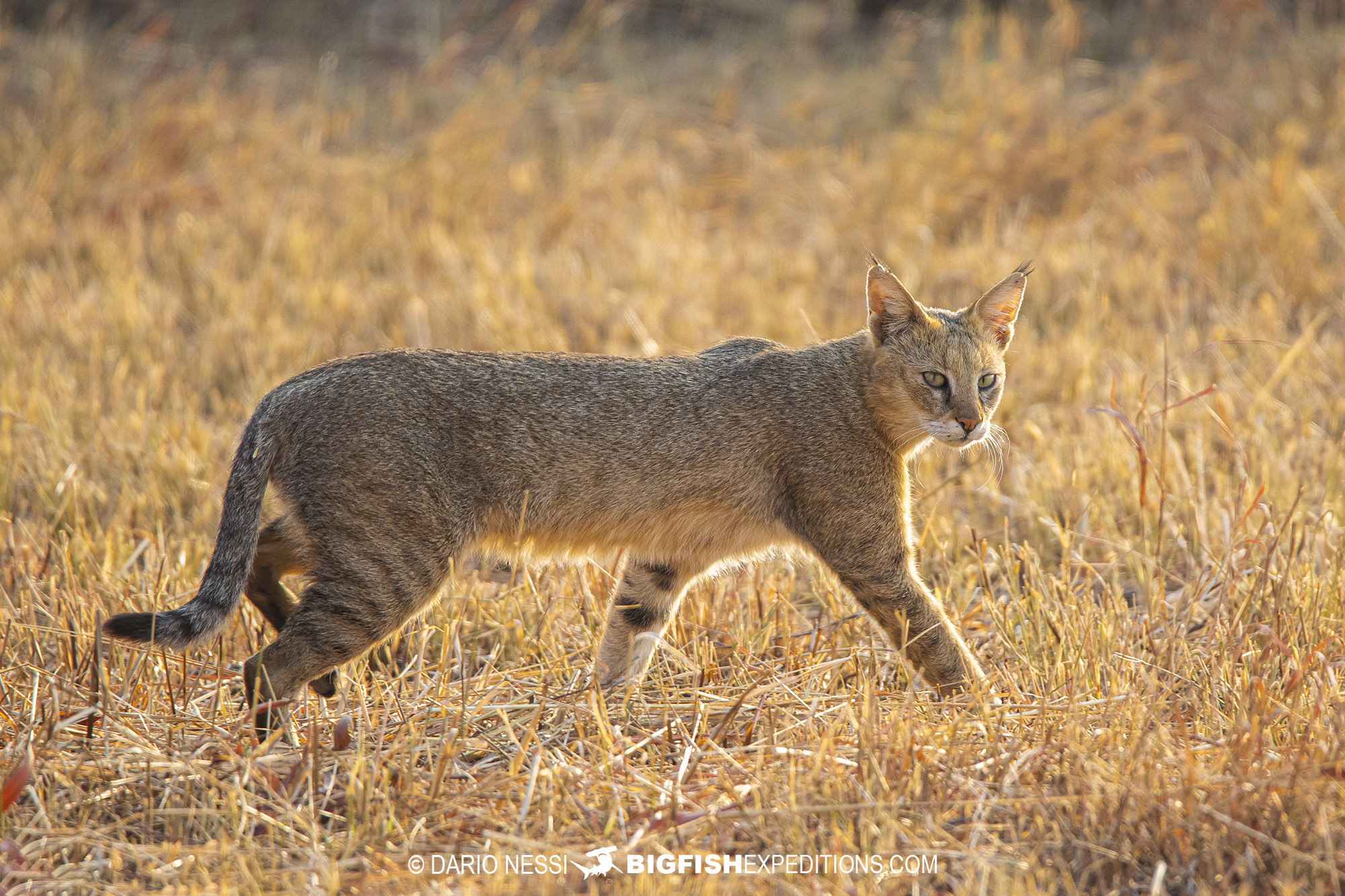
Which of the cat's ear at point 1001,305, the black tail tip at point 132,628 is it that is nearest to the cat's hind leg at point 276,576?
the black tail tip at point 132,628

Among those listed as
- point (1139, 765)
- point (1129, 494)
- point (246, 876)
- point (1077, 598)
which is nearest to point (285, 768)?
point (246, 876)

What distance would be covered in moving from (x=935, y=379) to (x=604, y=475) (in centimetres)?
112

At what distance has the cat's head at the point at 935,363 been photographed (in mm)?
3838

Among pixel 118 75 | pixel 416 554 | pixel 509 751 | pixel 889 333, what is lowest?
pixel 509 751

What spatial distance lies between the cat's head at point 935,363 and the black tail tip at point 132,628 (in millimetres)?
2296

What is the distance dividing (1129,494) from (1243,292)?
9.48ft

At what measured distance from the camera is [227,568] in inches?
132

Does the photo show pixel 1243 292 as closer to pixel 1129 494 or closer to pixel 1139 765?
pixel 1129 494

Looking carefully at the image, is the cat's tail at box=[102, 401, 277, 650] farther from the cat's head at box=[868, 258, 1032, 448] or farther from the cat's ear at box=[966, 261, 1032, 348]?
the cat's ear at box=[966, 261, 1032, 348]

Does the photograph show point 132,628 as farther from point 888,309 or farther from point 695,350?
point 695,350

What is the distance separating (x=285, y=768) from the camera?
3.10 meters

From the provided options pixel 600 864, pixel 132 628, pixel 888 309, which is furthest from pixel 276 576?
pixel 888 309

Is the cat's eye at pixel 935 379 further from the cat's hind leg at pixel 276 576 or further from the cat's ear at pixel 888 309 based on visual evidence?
the cat's hind leg at pixel 276 576

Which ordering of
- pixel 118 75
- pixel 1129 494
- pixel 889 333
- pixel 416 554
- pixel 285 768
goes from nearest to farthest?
pixel 285 768, pixel 416 554, pixel 889 333, pixel 1129 494, pixel 118 75
